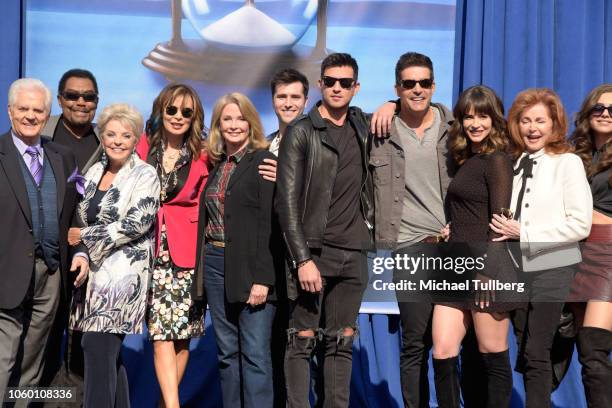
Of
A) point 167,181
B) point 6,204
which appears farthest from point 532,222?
point 6,204

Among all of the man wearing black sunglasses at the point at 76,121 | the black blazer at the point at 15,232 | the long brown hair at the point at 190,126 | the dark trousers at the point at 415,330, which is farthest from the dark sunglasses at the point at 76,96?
the dark trousers at the point at 415,330

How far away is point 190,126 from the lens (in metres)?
4.20

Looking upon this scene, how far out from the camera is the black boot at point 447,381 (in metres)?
3.79

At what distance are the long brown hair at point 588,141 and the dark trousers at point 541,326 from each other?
0.56m

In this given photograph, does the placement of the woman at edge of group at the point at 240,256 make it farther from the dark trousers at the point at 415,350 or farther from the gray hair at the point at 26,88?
the gray hair at the point at 26,88

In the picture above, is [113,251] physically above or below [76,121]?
below

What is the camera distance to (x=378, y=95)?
5188 mm

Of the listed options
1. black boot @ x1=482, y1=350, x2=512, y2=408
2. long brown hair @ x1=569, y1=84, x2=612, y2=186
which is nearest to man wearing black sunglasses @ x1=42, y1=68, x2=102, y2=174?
black boot @ x1=482, y1=350, x2=512, y2=408

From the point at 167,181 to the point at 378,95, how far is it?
5.48ft

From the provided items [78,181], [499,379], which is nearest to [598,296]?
[499,379]

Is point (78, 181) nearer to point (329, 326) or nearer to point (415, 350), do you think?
point (329, 326)

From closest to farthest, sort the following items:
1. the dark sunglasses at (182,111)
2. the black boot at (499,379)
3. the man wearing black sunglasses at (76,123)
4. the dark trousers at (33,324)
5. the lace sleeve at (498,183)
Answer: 1. the lace sleeve at (498,183)
2. the black boot at (499,379)
3. the dark trousers at (33,324)
4. the dark sunglasses at (182,111)
5. the man wearing black sunglasses at (76,123)

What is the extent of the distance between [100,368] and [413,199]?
1609 mm

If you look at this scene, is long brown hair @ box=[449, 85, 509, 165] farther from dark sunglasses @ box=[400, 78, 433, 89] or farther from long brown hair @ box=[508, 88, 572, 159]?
dark sunglasses @ box=[400, 78, 433, 89]
